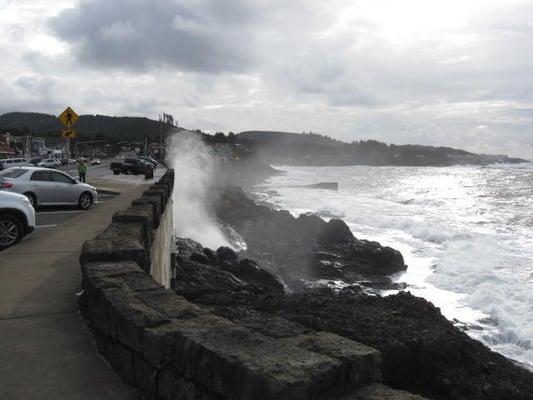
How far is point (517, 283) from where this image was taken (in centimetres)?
1911

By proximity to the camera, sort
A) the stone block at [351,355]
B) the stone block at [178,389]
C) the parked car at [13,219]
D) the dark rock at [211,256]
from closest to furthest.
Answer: the stone block at [351,355]
the stone block at [178,389]
the parked car at [13,219]
the dark rock at [211,256]

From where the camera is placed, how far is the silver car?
1730 centimetres

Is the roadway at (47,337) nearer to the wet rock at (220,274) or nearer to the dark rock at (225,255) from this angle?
the wet rock at (220,274)

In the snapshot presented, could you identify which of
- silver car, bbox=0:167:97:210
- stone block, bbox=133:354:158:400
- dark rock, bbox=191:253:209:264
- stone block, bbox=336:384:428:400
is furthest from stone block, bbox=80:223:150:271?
silver car, bbox=0:167:97:210

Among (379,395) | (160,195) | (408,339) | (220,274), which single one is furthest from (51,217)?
(379,395)

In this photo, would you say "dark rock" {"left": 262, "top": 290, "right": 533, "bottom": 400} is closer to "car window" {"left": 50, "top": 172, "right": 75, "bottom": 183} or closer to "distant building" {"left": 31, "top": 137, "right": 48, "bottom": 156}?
"car window" {"left": 50, "top": 172, "right": 75, "bottom": 183}

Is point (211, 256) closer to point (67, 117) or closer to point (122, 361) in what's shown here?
point (67, 117)

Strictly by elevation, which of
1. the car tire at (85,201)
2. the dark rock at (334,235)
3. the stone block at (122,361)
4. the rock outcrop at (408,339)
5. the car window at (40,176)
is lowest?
the dark rock at (334,235)

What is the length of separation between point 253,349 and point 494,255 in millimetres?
23932

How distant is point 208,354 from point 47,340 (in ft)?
8.35

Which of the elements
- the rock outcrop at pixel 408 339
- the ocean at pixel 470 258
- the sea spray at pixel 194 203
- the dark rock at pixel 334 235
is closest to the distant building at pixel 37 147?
the sea spray at pixel 194 203

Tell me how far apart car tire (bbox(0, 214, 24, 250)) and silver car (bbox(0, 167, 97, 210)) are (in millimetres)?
7057

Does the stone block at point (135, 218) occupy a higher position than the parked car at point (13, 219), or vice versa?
the stone block at point (135, 218)

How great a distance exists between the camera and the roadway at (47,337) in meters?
3.91
